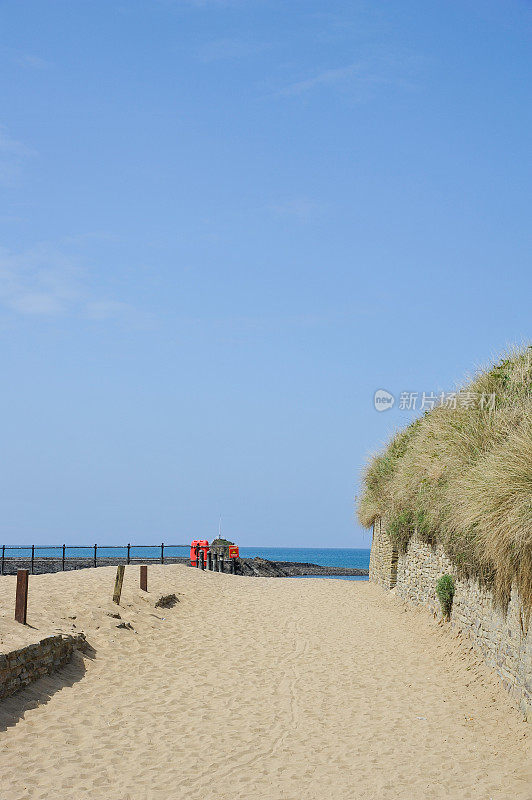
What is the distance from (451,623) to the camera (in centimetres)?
1236

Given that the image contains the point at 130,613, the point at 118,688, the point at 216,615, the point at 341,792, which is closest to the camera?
the point at 341,792

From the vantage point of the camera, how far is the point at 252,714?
29.7ft

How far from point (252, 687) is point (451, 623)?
4022mm

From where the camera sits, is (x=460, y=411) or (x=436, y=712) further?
(x=460, y=411)

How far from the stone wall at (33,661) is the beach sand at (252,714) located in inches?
6.6

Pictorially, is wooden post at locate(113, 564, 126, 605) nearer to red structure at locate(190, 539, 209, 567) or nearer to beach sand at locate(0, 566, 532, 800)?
beach sand at locate(0, 566, 532, 800)

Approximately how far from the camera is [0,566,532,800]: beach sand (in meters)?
6.78

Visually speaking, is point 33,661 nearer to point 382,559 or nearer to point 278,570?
point 382,559

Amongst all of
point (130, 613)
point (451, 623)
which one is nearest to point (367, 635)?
point (451, 623)

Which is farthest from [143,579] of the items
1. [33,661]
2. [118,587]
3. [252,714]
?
[252,714]

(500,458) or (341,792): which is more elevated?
(500,458)

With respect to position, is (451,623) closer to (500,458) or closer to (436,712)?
(436,712)

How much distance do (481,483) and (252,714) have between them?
14.0 ft

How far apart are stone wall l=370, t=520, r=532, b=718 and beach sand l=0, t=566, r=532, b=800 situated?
0.30m
